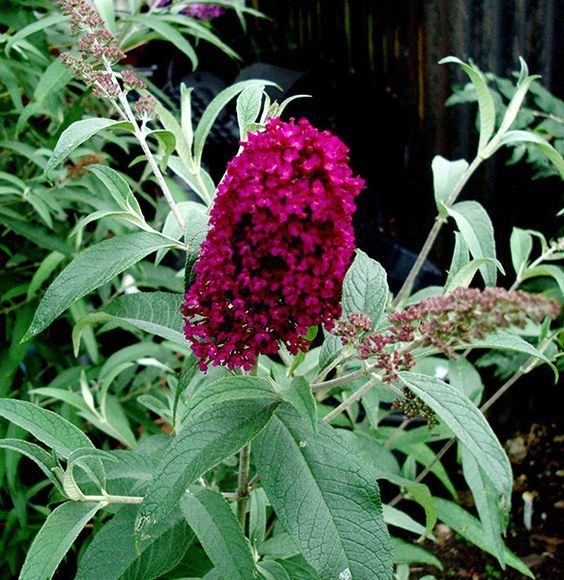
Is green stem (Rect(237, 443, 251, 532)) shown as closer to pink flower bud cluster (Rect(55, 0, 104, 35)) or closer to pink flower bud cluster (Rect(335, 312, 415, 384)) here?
pink flower bud cluster (Rect(335, 312, 415, 384))

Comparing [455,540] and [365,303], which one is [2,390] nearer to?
[365,303]

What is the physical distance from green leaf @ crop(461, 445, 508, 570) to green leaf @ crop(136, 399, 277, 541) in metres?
0.51

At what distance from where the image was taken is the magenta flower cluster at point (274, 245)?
78 centimetres

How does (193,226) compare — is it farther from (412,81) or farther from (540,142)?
(412,81)

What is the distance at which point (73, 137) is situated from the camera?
844 mm

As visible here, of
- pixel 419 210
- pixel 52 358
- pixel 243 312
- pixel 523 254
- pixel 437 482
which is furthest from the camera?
pixel 419 210

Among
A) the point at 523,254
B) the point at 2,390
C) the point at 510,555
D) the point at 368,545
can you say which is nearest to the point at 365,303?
the point at 368,545

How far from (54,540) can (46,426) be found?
137 millimetres

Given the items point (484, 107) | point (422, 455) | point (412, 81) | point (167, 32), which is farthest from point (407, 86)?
point (484, 107)

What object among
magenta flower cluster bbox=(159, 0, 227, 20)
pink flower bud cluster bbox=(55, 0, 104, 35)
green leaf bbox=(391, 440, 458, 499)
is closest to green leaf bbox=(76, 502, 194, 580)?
pink flower bud cluster bbox=(55, 0, 104, 35)

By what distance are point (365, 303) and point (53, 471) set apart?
0.42 metres

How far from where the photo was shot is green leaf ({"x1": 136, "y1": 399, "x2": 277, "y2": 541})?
0.78 metres

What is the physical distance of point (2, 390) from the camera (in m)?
1.66

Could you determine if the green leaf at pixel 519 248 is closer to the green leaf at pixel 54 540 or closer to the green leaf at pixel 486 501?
the green leaf at pixel 486 501
